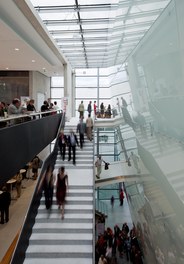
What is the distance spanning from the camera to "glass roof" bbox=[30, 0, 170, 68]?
7.88m

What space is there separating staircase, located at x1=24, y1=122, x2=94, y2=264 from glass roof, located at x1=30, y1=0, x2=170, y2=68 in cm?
661

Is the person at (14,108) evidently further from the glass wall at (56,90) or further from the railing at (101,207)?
the glass wall at (56,90)

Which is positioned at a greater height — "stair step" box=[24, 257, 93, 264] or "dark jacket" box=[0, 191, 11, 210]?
"dark jacket" box=[0, 191, 11, 210]

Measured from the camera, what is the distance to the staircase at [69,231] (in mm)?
8797

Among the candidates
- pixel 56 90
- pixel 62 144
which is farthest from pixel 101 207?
pixel 56 90

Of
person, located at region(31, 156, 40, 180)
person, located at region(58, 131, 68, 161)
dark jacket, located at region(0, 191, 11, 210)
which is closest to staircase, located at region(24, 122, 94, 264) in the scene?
dark jacket, located at region(0, 191, 11, 210)

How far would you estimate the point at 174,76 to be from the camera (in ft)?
16.0

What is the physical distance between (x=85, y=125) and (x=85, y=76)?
67.6 ft

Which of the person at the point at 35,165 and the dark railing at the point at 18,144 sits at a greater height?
the dark railing at the point at 18,144

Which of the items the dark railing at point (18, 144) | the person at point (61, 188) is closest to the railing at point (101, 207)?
the dark railing at point (18, 144)

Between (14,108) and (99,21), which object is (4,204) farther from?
(99,21)

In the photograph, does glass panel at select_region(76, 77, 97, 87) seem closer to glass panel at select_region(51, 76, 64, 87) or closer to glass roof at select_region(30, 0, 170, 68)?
glass panel at select_region(51, 76, 64, 87)

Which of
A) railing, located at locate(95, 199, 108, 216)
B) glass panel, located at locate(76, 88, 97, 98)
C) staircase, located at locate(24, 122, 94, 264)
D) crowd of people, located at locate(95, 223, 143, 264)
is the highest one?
glass panel, located at locate(76, 88, 97, 98)

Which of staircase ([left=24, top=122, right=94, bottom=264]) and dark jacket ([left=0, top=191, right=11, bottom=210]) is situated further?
dark jacket ([left=0, top=191, right=11, bottom=210])
